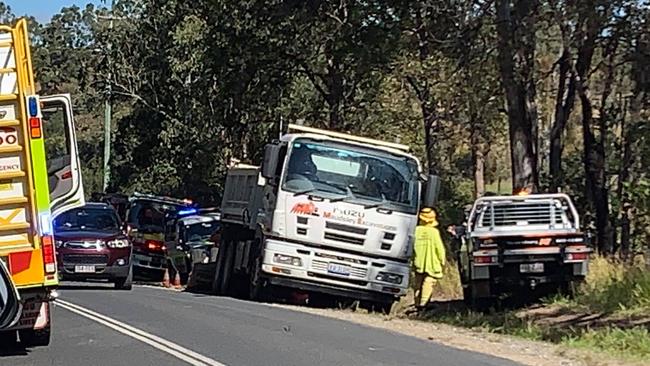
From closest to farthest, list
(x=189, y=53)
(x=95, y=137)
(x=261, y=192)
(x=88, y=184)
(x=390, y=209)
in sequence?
1. (x=390, y=209)
2. (x=261, y=192)
3. (x=189, y=53)
4. (x=88, y=184)
5. (x=95, y=137)

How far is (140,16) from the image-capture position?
56562mm

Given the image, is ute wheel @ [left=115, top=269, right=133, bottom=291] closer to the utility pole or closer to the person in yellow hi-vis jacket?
the person in yellow hi-vis jacket

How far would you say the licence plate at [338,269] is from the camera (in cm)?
2125

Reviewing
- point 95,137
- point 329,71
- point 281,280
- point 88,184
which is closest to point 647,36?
point 281,280

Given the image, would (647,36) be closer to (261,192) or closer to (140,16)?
(261,192)

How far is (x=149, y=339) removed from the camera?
576 inches

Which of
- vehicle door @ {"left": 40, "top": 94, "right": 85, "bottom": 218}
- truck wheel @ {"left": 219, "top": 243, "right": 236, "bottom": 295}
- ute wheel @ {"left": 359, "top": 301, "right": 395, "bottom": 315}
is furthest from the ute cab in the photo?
vehicle door @ {"left": 40, "top": 94, "right": 85, "bottom": 218}

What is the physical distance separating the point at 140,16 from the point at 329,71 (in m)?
22.4

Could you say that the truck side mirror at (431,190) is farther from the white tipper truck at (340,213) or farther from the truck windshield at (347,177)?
the truck windshield at (347,177)

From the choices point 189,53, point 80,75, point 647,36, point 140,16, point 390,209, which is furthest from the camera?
point 80,75

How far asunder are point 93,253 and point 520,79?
31.5 feet

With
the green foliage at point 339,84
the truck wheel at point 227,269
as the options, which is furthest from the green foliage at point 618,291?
the truck wheel at point 227,269

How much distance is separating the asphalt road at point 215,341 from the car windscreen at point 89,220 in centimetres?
647

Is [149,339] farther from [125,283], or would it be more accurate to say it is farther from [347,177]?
[125,283]
